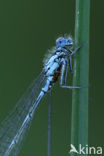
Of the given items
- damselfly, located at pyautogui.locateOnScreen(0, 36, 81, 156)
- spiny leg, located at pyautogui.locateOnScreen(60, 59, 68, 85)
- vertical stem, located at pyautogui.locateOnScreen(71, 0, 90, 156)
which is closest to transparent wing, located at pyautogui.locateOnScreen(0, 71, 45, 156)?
damselfly, located at pyautogui.locateOnScreen(0, 36, 81, 156)

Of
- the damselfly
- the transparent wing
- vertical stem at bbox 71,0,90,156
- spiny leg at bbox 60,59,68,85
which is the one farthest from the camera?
the transparent wing

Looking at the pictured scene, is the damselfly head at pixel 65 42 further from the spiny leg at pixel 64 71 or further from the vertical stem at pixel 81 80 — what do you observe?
the vertical stem at pixel 81 80

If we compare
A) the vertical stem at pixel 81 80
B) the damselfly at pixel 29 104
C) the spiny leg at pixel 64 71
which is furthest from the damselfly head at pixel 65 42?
A: the vertical stem at pixel 81 80

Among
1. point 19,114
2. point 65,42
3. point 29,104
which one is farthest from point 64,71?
point 19,114

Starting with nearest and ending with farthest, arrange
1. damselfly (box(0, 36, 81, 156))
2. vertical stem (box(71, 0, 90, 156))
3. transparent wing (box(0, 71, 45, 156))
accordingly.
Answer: vertical stem (box(71, 0, 90, 156)), damselfly (box(0, 36, 81, 156)), transparent wing (box(0, 71, 45, 156))

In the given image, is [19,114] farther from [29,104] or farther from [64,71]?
[64,71]

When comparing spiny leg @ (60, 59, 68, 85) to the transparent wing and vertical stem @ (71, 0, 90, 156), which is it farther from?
vertical stem @ (71, 0, 90, 156)
